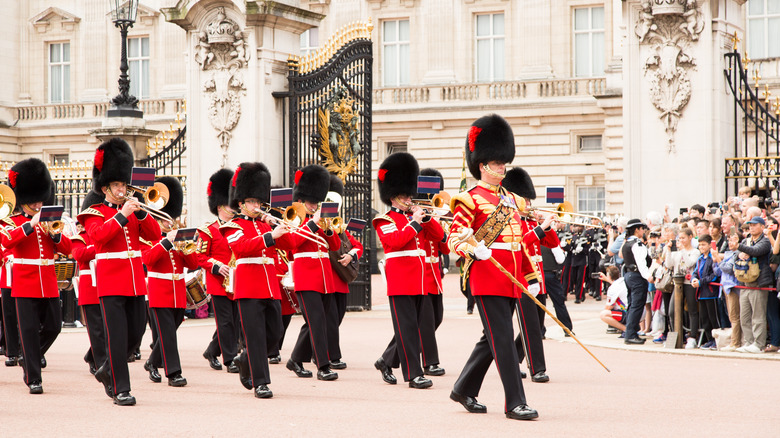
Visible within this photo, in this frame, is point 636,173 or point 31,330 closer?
point 31,330

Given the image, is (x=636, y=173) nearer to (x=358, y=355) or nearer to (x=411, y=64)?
(x=358, y=355)

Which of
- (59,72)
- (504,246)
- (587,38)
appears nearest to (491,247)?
(504,246)

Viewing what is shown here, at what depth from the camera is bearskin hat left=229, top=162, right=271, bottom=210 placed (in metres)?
7.81

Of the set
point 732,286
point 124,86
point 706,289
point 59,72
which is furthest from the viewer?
point 59,72

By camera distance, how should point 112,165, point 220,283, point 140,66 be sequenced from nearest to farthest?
point 112,165 → point 220,283 → point 140,66

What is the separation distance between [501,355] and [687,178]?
6.41 metres

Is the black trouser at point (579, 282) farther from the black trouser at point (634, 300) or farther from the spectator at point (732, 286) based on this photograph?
the spectator at point (732, 286)

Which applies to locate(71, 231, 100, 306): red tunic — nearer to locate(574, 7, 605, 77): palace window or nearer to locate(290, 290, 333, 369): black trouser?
locate(290, 290, 333, 369): black trouser

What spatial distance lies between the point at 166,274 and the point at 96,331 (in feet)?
2.96

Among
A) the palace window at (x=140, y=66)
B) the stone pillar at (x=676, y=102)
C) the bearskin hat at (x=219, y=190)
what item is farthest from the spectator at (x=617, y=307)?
the palace window at (x=140, y=66)

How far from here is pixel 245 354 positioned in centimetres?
763

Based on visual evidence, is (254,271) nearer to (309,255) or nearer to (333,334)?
(309,255)

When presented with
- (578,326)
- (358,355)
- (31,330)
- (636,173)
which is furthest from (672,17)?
(31,330)

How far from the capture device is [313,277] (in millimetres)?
8727
